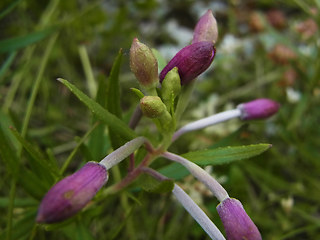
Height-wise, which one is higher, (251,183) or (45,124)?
(45,124)

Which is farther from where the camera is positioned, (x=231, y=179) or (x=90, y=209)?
(x=231, y=179)

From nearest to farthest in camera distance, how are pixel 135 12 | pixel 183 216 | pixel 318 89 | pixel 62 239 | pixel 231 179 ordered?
1. pixel 231 179
2. pixel 62 239
3. pixel 183 216
4. pixel 318 89
5. pixel 135 12

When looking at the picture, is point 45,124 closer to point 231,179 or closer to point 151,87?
point 231,179

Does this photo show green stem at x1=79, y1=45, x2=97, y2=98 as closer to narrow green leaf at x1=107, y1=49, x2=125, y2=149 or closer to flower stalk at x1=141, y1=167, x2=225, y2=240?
narrow green leaf at x1=107, y1=49, x2=125, y2=149

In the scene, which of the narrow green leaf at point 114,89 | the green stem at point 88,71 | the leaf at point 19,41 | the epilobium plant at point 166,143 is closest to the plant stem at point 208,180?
the epilobium plant at point 166,143

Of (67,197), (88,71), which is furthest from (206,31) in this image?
(88,71)

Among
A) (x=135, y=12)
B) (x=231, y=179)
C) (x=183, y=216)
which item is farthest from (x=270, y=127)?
(x=135, y=12)

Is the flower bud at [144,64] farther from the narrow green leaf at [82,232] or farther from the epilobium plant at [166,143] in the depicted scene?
the narrow green leaf at [82,232]
